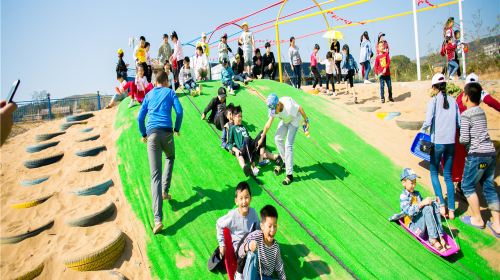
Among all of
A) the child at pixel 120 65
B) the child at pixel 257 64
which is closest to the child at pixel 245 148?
the child at pixel 120 65

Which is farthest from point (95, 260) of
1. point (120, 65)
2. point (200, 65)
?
point (200, 65)

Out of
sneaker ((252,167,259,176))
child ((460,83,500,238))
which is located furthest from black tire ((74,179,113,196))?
child ((460,83,500,238))

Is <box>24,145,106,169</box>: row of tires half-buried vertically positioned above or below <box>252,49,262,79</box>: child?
below

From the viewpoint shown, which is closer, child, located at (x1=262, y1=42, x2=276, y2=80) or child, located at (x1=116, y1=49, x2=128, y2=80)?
child, located at (x1=116, y1=49, x2=128, y2=80)

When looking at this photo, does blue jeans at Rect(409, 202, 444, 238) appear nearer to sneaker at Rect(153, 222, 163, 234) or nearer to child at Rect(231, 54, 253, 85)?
sneaker at Rect(153, 222, 163, 234)

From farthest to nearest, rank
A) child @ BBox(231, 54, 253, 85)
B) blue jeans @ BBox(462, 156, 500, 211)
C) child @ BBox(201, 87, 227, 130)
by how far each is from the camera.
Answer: child @ BBox(231, 54, 253, 85) → child @ BBox(201, 87, 227, 130) → blue jeans @ BBox(462, 156, 500, 211)

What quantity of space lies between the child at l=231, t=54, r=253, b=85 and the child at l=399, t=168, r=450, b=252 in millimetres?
6909

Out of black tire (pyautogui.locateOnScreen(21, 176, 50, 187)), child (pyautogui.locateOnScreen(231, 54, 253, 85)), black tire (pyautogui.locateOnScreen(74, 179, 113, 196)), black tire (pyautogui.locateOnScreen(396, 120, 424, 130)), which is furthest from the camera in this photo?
child (pyautogui.locateOnScreen(231, 54, 253, 85))

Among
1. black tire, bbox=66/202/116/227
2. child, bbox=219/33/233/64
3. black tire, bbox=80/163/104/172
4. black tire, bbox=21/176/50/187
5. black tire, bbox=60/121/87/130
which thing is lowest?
black tire, bbox=66/202/116/227

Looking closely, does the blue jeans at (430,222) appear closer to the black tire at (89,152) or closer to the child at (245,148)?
the child at (245,148)

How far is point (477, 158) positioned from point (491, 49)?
9872mm

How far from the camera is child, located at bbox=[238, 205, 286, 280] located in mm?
3168

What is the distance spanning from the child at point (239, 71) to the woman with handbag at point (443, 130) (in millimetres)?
6403

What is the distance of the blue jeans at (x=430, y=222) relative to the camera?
400 centimetres
